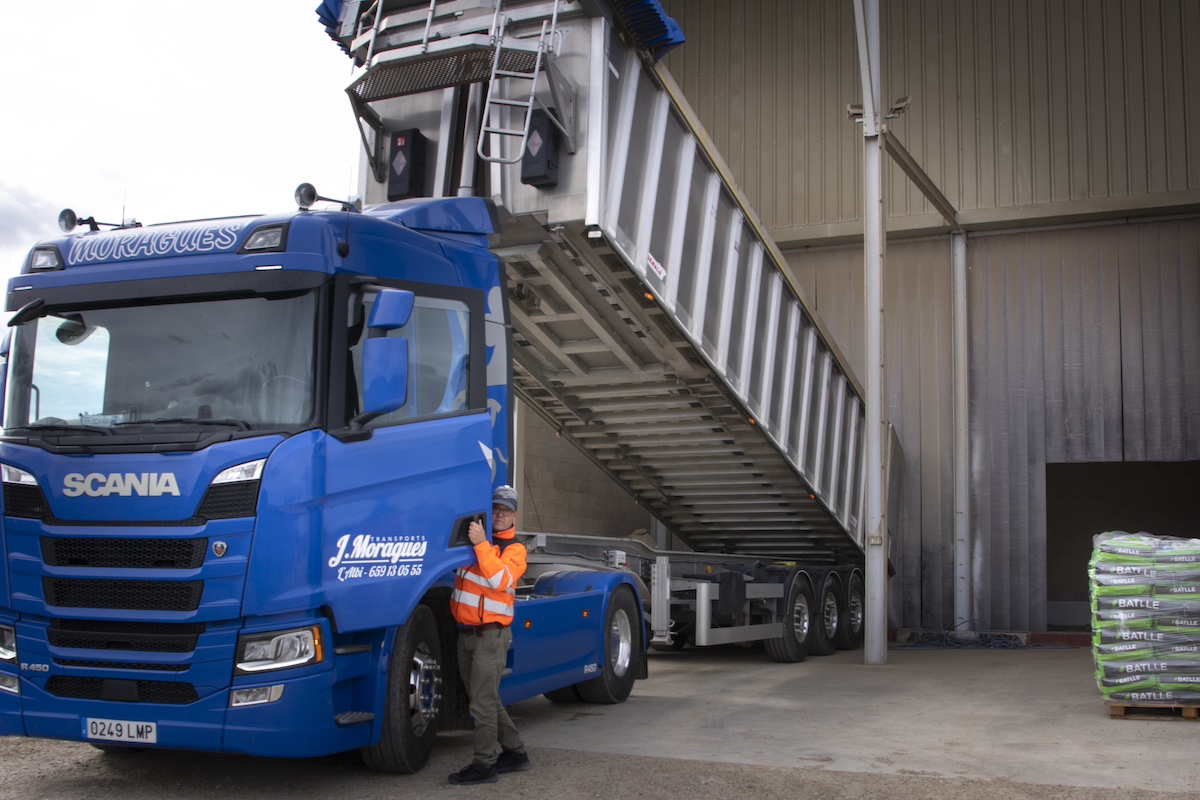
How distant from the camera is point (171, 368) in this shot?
17.2ft

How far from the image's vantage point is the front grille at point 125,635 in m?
4.90

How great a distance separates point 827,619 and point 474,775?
27.3 ft

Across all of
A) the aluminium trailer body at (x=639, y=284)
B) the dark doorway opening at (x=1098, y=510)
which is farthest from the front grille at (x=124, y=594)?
the dark doorway opening at (x=1098, y=510)

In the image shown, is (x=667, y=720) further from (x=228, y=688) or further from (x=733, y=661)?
(x=733, y=661)

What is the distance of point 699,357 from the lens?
9016mm

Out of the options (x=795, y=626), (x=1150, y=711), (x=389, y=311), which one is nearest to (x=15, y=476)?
(x=389, y=311)

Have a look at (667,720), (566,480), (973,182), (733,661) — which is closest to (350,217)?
(667,720)

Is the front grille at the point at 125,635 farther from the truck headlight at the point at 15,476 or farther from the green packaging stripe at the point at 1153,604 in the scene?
the green packaging stripe at the point at 1153,604

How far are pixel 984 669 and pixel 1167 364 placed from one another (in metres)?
6.02

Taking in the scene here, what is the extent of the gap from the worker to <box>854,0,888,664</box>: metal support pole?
664 centimetres

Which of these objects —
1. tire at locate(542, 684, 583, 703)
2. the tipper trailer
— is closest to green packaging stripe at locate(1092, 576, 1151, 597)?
the tipper trailer

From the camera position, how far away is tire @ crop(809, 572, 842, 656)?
12.6 m

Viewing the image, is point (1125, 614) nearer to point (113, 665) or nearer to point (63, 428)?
point (113, 665)

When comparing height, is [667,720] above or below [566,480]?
below
